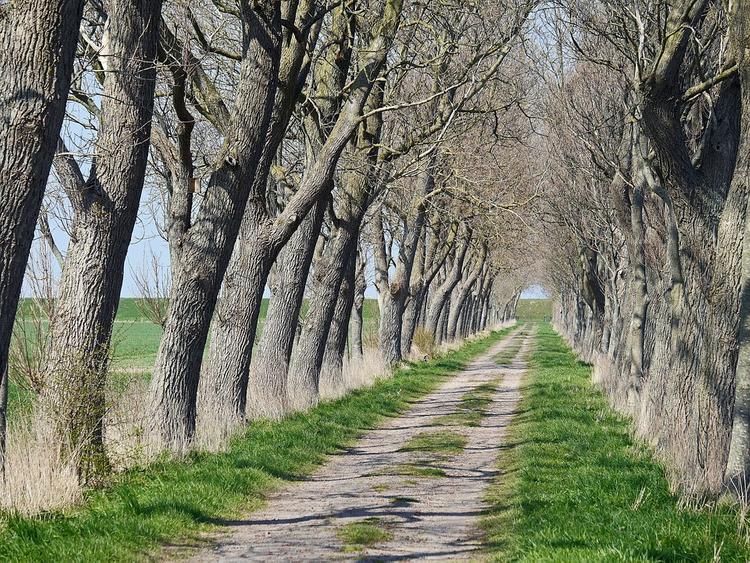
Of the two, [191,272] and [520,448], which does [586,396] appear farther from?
[191,272]

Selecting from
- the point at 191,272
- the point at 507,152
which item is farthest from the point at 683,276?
the point at 507,152

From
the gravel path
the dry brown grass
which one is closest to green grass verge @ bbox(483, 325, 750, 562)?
the gravel path

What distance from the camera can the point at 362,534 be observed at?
7578 mm

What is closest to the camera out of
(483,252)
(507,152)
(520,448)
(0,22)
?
(0,22)

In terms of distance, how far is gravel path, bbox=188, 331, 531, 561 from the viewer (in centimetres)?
710

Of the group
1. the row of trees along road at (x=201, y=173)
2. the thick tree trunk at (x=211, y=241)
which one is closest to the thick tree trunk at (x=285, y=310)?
the row of trees along road at (x=201, y=173)

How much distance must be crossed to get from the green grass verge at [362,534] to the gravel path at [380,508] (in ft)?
0.12

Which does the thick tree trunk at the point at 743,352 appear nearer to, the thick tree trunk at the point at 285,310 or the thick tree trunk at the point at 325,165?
the thick tree trunk at the point at 325,165

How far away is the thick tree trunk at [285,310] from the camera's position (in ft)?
51.4

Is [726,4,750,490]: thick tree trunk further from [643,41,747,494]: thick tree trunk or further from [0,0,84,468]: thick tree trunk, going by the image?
[0,0,84,468]: thick tree trunk

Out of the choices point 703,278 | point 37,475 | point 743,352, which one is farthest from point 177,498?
point 703,278

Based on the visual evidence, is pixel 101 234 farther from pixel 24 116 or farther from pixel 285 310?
pixel 285 310

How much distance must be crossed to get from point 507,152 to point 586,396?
40.7ft

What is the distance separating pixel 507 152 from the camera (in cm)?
3105
